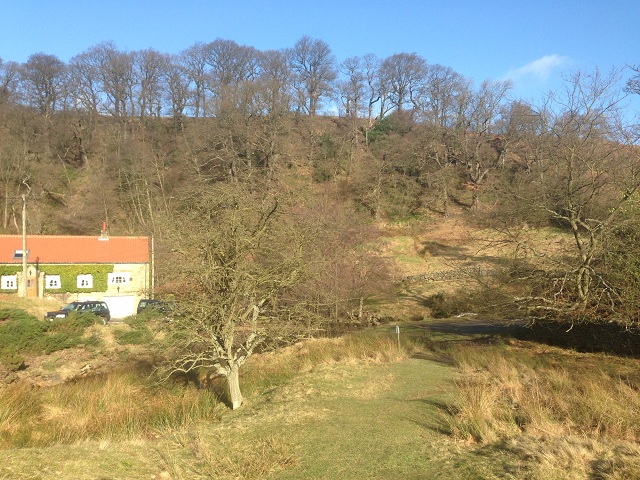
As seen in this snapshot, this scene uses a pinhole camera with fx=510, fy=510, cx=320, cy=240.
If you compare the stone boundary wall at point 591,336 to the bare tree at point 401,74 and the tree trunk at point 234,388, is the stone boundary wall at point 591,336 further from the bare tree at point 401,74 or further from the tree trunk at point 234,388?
the bare tree at point 401,74

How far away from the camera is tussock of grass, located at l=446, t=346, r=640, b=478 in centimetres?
573

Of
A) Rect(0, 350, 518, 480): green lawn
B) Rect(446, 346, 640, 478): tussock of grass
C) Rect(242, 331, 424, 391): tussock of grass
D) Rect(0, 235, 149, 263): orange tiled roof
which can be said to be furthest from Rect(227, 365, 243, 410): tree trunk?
Rect(0, 235, 149, 263): orange tiled roof

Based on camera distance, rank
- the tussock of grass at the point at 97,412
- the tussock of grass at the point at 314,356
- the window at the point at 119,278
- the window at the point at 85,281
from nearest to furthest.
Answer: the tussock of grass at the point at 97,412 → the tussock of grass at the point at 314,356 → the window at the point at 85,281 → the window at the point at 119,278

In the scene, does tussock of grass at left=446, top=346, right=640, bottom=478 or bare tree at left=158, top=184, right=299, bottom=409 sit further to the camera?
bare tree at left=158, top=184, right=299, bottom=409

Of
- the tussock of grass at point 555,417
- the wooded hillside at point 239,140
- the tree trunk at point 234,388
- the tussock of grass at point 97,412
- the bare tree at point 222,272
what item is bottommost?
the tussock of grass at point 97,412

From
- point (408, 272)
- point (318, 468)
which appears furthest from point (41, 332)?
point (408, 272)

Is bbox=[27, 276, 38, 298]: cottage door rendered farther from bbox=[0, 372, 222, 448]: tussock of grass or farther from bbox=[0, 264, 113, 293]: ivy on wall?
bbox=[0, 372, 222, 448]: tussock of grass

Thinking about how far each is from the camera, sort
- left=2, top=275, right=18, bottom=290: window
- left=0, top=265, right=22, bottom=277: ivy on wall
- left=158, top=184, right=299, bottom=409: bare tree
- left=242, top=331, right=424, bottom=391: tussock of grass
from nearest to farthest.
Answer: left=158, top=184, right=299, bottom=409: bare tree, left=242, top=331, right=424, bottom=391: tussock of grass, left=0, top=265, right=22, bottom=277: ivy on wall, left=2, top=275, right=18, bottom=290: window

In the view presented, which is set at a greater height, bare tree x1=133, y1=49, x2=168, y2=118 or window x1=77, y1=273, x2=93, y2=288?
bare tree x1=133, y1=49, x2=168, y2=118

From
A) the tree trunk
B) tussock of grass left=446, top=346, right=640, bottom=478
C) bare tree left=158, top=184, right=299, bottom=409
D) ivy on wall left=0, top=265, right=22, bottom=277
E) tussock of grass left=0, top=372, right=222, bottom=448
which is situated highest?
bare tree left=158, top=184, right=299, bottom=409

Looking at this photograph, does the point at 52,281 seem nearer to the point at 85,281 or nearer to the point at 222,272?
the point at 85,281

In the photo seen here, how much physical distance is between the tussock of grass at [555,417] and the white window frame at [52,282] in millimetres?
28839

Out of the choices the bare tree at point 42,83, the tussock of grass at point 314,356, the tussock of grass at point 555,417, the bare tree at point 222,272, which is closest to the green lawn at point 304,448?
the tussock of grass at point 555,417

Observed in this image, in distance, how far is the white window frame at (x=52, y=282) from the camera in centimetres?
3259
